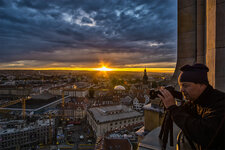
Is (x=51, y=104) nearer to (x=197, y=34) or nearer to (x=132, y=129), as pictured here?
(x=132, y=129)

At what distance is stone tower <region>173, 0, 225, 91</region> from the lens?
2.01 m

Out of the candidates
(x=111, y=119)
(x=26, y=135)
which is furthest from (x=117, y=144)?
(x=26, y=135)

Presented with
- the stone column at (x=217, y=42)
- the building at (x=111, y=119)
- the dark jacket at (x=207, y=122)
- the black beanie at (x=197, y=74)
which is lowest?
the building at (x=111, y=119)

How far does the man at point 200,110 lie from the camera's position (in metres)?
0.92

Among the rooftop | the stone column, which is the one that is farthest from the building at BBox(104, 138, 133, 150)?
the stone column

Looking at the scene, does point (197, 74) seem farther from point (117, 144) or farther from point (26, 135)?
point (26, 135)

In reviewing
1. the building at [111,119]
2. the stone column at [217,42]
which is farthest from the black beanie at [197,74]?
the building at [111,119]

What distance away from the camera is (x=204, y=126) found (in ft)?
3.08

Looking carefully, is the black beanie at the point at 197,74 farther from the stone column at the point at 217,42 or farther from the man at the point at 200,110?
the stone column at the point at 217,42

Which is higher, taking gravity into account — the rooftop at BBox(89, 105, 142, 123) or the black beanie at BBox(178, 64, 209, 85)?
the black beanie at BBox(178, 64, 209, 85)

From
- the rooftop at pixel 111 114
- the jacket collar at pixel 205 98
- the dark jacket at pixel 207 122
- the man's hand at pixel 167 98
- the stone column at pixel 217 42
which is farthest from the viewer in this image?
the rooftop at pixel 111 114

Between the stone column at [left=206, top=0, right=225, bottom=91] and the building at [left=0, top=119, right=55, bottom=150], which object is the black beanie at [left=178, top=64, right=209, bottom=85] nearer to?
the stone column at [left=206, top=0, right=225, bottom=91]

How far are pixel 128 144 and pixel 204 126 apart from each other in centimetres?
1261

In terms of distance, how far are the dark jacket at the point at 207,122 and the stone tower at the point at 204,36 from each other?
1.30 metres
